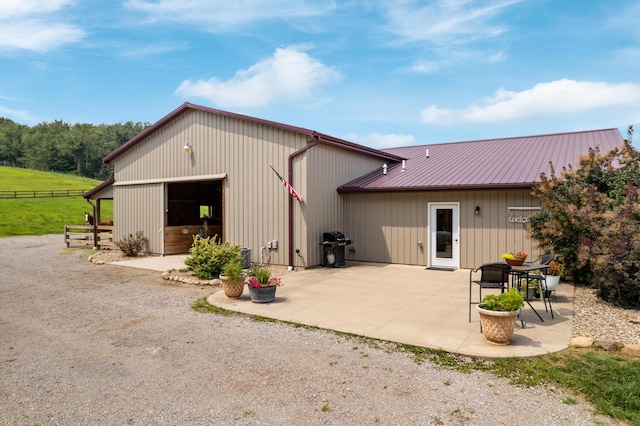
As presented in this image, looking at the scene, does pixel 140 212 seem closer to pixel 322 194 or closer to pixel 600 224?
pixel 322 194

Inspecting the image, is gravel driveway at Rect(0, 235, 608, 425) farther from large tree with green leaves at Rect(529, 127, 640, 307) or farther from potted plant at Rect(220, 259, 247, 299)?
large tree with green leaves at Rect(529, 127, 640, 307)

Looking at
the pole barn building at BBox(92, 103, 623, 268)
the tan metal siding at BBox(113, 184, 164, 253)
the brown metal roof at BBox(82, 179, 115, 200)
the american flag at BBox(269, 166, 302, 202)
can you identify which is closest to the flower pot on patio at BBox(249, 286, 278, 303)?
the pole barn building at BBox(92, 103, 623, 268)

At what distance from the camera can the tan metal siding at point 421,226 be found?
10641mm

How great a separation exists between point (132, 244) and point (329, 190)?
24.8 feet

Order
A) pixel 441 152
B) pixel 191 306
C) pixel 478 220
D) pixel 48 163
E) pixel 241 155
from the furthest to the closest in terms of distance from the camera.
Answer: pixel 48 163
pixel 441 152
pixel 241 155
pixel 478 220
pixel 191 306

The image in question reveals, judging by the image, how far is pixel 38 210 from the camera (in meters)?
31.9

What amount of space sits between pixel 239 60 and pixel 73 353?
40.7 feet

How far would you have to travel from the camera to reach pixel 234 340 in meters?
5.31

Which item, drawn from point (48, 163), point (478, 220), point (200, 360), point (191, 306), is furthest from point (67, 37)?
point (48, 163)

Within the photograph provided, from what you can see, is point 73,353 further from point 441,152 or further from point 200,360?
point 441,152

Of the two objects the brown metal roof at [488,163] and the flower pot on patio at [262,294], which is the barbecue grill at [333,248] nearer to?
the brown metal roof at [488,163]

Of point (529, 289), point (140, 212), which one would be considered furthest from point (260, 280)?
point (140, 212)

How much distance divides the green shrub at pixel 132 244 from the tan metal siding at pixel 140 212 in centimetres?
24

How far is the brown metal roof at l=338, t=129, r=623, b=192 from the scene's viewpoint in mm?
11273
